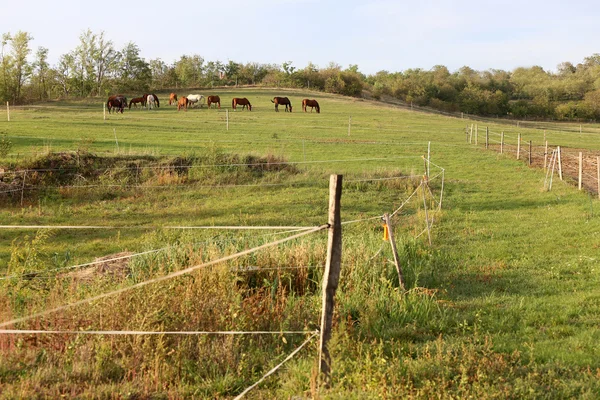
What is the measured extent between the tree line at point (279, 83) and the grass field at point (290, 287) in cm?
4271

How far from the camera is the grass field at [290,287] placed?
5.16 m

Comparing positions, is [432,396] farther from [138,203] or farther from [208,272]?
[138,203]

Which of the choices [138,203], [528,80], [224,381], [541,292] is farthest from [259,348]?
[528,80]

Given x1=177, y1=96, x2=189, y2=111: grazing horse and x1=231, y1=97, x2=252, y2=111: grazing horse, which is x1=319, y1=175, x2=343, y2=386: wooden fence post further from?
x1=231, y1=97, x2=252, y2=111: grazing horse

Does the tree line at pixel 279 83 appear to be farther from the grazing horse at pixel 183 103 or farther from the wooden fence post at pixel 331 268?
the wooden fence post at pixel 331 268

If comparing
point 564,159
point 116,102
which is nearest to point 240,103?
point 116,102

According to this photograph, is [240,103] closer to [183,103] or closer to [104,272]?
[183,103]

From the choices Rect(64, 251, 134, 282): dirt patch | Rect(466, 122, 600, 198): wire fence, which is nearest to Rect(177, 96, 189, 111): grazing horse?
Rect(466, 122, 600, 198): wire fence

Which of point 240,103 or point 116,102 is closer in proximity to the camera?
point 116,102

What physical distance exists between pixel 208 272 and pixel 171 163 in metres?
13.5

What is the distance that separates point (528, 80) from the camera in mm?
101188

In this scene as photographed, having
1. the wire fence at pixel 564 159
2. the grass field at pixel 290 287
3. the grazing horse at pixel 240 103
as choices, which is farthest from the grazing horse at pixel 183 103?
the grass field at pixel 290 287

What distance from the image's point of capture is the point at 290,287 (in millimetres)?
7496

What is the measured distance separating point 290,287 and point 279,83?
69384 millimetres
